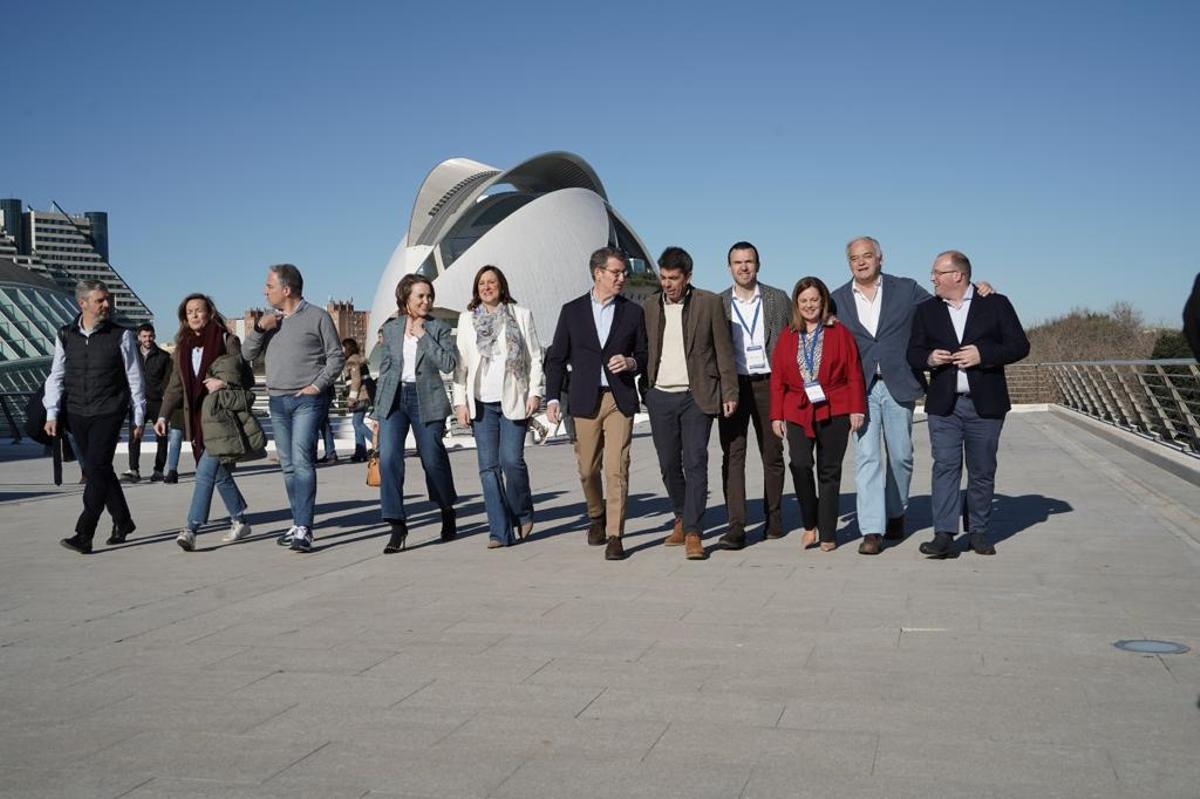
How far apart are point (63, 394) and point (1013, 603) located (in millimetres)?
5751

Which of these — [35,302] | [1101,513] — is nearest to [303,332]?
[1101,513]

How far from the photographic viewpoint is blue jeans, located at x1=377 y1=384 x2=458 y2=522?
7.75 m

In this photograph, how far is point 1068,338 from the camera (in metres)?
50.2

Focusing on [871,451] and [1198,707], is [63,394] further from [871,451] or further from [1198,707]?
[1198,707]

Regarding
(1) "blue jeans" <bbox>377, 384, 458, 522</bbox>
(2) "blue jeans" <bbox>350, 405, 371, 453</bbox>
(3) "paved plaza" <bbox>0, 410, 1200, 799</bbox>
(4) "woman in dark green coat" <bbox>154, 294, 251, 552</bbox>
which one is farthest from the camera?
(2) "blue jeans" <bbox>350, 405, 371, 453</bbox>

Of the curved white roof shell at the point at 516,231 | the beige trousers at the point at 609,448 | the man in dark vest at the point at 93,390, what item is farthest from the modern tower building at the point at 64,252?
the curved white roof shell at the point at 516,231

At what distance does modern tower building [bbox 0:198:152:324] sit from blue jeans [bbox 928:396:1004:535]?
299 inches

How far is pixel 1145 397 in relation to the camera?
17.1 m

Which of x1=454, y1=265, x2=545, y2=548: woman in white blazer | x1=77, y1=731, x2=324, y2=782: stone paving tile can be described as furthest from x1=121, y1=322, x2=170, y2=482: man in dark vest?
x1=77, y1=731, x2=324, y2=782: stone paving tile

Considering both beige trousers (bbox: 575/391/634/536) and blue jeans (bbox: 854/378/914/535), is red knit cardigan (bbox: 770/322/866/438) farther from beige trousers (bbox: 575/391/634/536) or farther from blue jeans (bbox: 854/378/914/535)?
beige trousers (bbox: 575/391/634/536)

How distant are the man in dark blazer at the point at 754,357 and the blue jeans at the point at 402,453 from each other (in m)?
1.74

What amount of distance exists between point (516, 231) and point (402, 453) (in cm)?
5135

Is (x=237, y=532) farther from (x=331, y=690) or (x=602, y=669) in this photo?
(x=602, y=669)

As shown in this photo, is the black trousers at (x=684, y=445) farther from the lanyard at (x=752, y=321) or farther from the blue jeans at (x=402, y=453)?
the blue jeans at (x=402, y=453)
